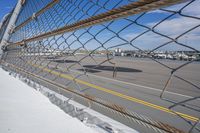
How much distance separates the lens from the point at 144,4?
91 centimetres

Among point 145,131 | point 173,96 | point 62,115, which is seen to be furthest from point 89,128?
point 173,96

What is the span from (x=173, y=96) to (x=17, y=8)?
215 inches

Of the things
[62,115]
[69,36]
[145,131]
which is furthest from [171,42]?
[145,131]

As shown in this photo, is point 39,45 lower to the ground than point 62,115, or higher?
higher

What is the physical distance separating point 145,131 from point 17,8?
3119 mm

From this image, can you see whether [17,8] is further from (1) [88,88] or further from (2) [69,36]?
(1) [88,88]

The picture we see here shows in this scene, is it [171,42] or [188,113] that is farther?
[188,113]

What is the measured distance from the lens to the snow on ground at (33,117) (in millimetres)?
1278

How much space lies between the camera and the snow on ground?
128 centimetres

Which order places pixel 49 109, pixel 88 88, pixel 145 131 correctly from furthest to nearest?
1. pixel 88 88
2. pixel 145 131
3. pixel 49 109

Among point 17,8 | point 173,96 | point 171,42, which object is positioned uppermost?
point 17,8

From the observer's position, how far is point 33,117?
4.75 feet

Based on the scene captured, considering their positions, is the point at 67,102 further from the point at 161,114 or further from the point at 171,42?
the point at 161,114

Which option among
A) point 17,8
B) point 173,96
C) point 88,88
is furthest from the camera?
point 88,88
